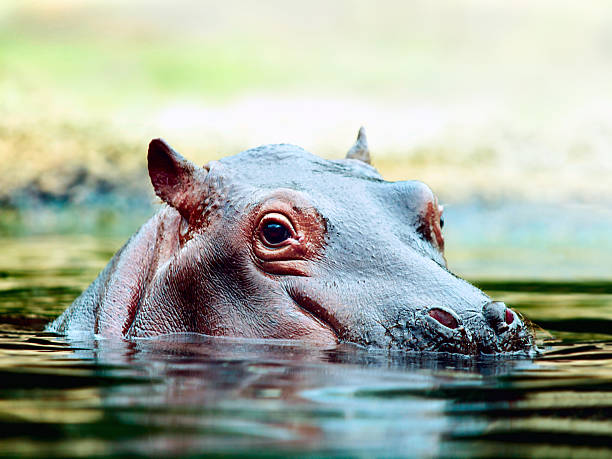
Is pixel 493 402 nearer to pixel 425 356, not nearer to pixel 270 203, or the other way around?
pixel 425 356

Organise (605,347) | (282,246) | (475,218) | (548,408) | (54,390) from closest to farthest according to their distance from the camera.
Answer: (548,408) < (54,390) < (282,246) < (605,347) < (475,218)

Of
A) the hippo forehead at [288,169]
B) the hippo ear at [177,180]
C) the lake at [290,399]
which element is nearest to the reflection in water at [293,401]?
the lake at [290,399]

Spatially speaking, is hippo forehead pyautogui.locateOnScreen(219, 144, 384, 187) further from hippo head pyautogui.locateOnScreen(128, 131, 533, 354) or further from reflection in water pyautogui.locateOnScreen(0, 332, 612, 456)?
reflection in water pyautogui.locateOnScreen(0, 332, 612, 456)

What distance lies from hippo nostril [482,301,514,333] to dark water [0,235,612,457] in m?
0.23

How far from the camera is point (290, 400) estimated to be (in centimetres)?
396

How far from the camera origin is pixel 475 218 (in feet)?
142

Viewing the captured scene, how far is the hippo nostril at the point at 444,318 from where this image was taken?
5.09 metres

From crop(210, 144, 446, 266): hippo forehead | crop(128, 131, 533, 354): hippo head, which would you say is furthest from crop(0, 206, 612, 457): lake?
crop(210, 144, 446, 266): hippo forehead

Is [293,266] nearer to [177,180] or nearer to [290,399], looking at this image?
[177,180]

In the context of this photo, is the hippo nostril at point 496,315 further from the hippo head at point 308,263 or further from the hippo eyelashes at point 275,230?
the hippo eyelashes at point 275,230

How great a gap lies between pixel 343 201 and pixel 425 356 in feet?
4.31

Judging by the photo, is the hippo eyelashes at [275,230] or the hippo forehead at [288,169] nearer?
the hippo eyelashes at [275,230]

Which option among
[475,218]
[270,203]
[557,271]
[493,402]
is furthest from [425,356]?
[475,218]

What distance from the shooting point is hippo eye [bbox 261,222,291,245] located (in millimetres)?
5762
